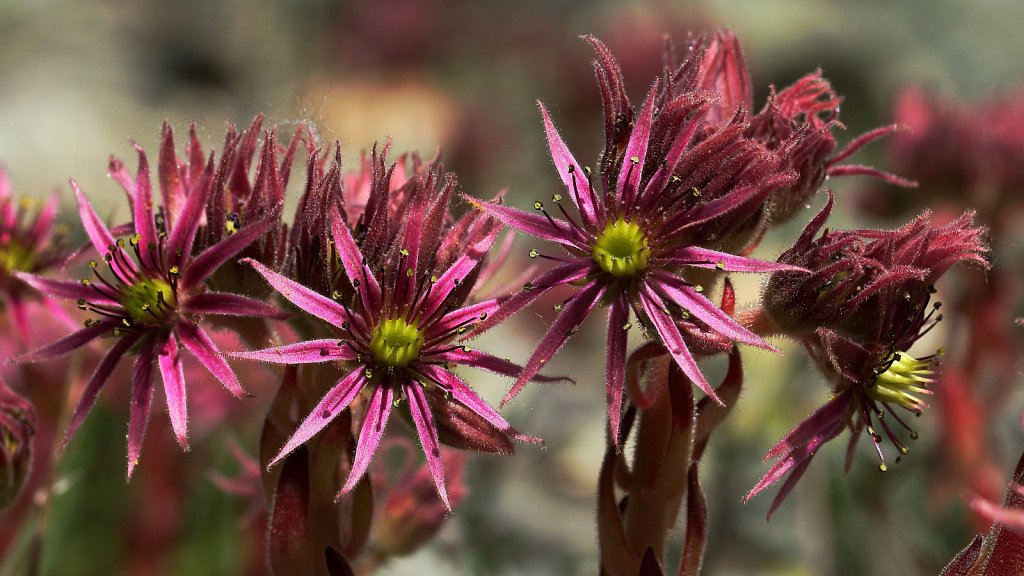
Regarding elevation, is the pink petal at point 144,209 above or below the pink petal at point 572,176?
above

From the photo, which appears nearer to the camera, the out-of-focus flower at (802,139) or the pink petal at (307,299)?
the pink petal at (307,299)

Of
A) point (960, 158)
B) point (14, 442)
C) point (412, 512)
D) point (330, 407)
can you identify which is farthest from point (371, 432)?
point (960, 158)

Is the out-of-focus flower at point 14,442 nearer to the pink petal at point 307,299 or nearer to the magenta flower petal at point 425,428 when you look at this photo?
the pink petal at point 307,299

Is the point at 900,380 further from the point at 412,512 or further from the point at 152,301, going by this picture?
the point at 152,301

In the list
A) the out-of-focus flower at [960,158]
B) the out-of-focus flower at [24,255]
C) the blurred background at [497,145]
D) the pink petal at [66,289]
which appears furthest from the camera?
the out-of-focus flower at [960,158]

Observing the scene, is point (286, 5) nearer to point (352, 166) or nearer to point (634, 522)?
point (352, 166)

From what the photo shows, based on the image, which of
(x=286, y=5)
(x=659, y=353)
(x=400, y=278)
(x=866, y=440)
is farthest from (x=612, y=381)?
(x=286, y=5)

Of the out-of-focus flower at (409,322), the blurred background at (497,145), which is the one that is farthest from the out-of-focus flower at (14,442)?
the out-of-focus flower at (409,322)
